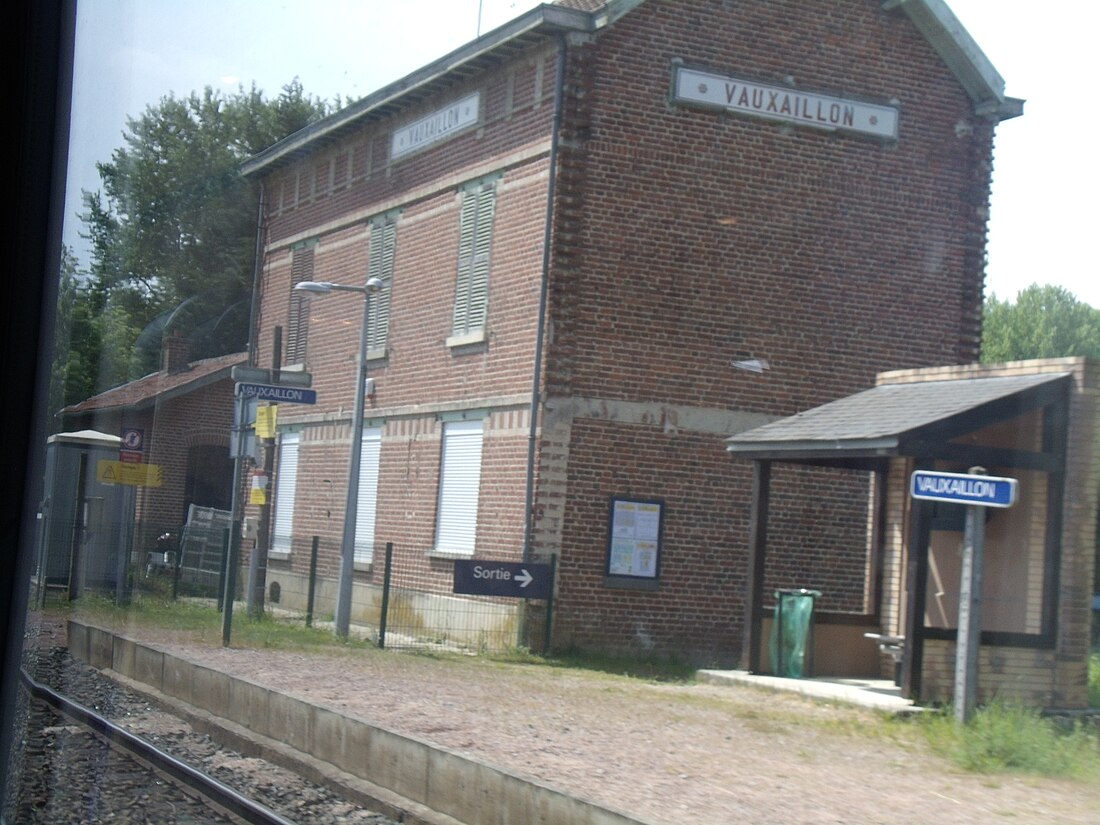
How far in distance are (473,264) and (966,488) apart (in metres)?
12.0

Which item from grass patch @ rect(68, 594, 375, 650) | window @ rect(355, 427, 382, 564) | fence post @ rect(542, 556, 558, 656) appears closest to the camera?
grass patch @ rect(68, 594, 375, 650)

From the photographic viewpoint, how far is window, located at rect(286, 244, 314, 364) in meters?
26.8

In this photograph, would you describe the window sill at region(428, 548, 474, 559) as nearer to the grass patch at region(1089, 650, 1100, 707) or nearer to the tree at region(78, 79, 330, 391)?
the tree at region(78, 79, 330, 391)

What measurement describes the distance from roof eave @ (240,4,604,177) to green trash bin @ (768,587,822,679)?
8406 millimetres

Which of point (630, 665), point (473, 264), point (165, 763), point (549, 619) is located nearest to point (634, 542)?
point (549, 619)

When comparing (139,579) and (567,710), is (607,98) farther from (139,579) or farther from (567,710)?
(139,579)

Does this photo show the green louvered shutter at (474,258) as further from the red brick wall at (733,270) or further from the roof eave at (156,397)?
the roof eave at (156,397)

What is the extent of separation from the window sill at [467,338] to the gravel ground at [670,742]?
224 inches

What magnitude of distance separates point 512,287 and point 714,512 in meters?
4.39

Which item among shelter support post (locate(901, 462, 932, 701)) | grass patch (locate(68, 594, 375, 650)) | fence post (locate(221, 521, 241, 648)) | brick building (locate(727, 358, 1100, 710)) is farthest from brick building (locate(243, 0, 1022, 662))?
fence post (locate(221, 521, 241, 648))

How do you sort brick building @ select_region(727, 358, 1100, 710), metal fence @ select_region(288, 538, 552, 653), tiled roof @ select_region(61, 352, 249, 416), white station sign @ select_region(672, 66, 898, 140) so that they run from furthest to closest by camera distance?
white station sign @ select_region(672, 66, 898, 140)
metal fence @ select_region(288, 538, 552, 653)
tiled roof @ select_region(61, 352, 249, 416)
brick building @ select_region(727, 358, 1100, 710)

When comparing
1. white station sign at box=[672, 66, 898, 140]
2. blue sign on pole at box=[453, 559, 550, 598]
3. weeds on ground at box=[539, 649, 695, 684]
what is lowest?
weeds on ground at box=[539, 649, 695, 684]

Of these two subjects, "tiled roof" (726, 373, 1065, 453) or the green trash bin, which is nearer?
"tiled roof" (726, 373, 1065, 453)

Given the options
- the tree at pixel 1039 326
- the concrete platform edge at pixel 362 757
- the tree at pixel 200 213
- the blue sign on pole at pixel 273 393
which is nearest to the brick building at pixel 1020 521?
the tree at pixel 1039 326
